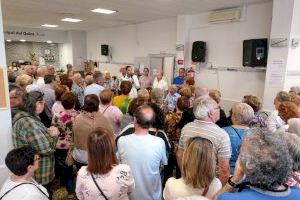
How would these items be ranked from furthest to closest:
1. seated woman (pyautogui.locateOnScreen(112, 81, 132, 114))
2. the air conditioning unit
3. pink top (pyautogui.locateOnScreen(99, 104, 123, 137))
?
the air conditioning unit, seated woman (pyautogui.locateOnScreen(112, 81, 132, 114)), pink top (pyautogui.locateOnScreen(99, 104, 123, 137))

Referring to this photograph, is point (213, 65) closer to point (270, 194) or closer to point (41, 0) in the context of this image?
point (41, 0)

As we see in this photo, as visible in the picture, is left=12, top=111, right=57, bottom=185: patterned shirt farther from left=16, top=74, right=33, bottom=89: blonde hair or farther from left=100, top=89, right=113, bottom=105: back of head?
left=16, top=74, right=33, bottom=89: blonde hair

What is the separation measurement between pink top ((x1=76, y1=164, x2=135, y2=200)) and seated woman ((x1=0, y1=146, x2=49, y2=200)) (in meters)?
0.28

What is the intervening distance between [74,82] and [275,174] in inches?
180

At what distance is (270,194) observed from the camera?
1120 mm

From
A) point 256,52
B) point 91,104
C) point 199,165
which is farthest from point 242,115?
point 256,52

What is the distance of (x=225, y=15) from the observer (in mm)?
6195

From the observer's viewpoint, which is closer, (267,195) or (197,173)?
(267,195)

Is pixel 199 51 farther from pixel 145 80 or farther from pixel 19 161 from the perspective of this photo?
pixel 19 161

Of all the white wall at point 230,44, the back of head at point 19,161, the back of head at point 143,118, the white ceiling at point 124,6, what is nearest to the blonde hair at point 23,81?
the white ceiling at point 124,6

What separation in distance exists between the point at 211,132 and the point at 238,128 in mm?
358

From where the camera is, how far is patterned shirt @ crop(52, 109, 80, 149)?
116 inches

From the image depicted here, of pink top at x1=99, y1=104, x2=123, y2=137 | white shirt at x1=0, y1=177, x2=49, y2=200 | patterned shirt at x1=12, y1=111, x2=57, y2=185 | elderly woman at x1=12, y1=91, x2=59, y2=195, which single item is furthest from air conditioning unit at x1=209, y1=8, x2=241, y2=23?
white shirt at x1=0, y1=177, x2=49, y2=200

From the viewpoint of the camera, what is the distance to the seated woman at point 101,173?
1.64 metres
